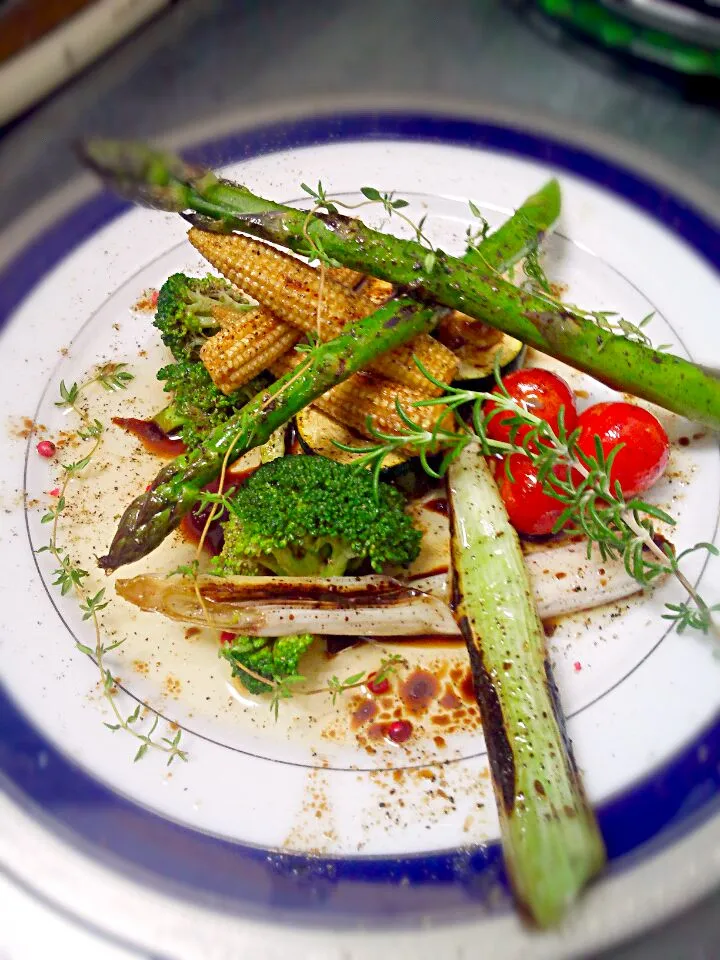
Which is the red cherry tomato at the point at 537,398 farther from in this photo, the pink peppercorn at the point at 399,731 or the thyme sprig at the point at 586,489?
the pink peppercorn at the point at 399,731

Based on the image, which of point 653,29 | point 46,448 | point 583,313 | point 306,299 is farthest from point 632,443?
point 653,29

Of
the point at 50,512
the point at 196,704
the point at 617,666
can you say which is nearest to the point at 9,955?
the point at 196,704

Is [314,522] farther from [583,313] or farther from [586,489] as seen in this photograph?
[583,313]

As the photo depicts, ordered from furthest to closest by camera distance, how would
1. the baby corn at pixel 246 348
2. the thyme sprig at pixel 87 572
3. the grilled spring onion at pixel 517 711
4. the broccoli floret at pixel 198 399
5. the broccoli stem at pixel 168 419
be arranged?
the broccoli stem at pixel 168 419 < the broccoli floret at pixel 198 399 < the baby corn at pixel 246 348 < the thyme sprig at pixel 87 572 < the grilled spring onion at pixel 517 711

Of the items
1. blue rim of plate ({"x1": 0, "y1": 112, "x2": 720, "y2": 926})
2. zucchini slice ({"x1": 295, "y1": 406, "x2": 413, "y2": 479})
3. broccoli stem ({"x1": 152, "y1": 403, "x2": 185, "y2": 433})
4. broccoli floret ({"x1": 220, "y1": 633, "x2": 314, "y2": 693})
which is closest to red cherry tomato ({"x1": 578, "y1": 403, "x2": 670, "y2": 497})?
zucchini slice ({"x1": 295, "y1": 406, "x2": 413, "y2": 479})

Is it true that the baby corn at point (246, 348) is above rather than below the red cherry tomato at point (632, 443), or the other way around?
below

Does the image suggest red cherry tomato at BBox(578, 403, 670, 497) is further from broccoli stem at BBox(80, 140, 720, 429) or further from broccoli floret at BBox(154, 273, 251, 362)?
broccoli floret at BBox(154, 273, 251, 362)

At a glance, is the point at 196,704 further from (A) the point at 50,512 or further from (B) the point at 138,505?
(A) the point at 50,512

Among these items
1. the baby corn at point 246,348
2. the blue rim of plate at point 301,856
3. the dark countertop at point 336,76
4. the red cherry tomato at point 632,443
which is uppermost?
the dark countertop at point 336,76

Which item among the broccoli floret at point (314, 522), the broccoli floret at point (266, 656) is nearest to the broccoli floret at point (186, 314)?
the broccoli floret at point (314, 522)
